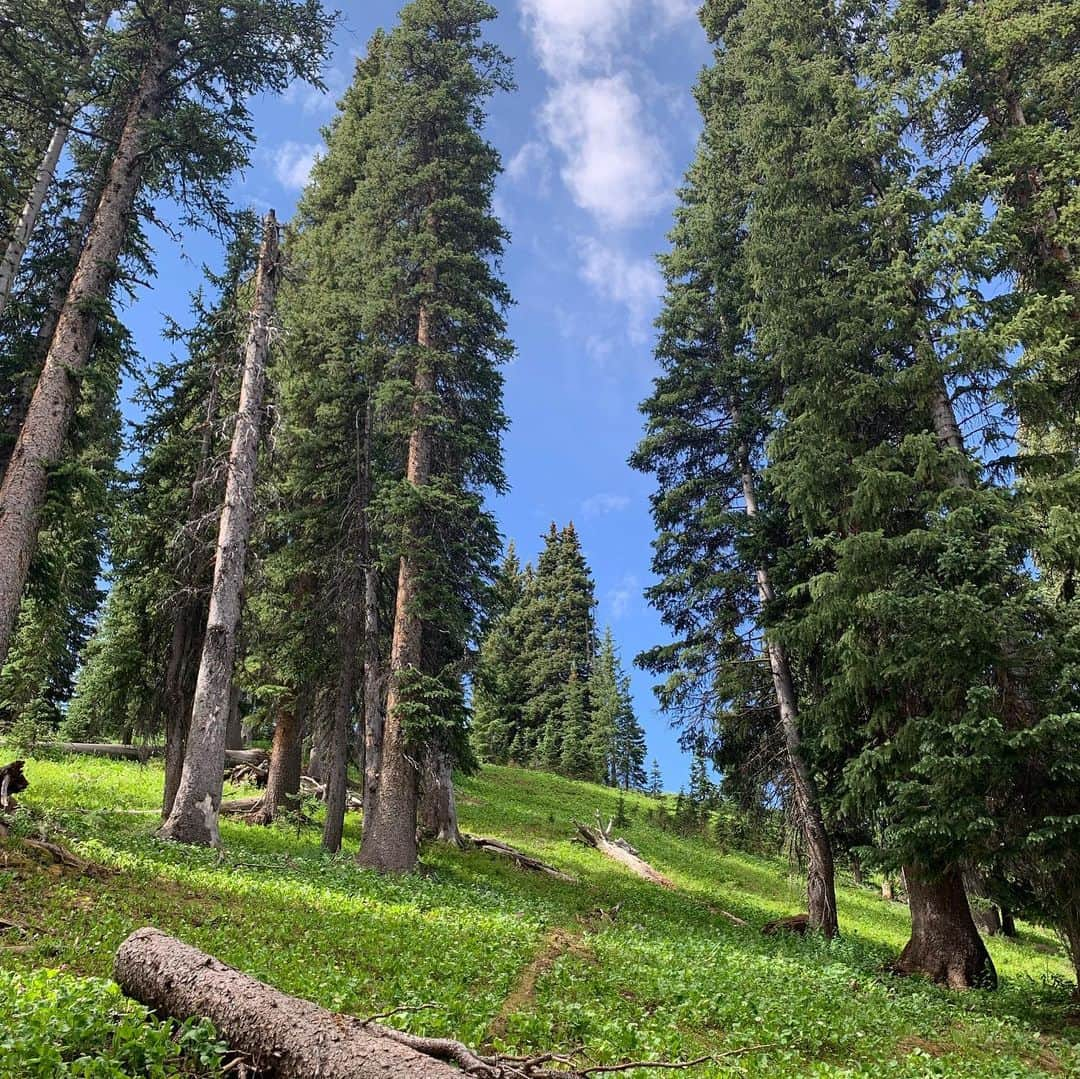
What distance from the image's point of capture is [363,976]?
21.0 ft

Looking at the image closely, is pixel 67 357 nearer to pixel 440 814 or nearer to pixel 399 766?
pixel 399 766

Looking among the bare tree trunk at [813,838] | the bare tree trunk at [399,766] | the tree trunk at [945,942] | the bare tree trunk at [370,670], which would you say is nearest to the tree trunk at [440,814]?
the bare tree trunk at [370,670]

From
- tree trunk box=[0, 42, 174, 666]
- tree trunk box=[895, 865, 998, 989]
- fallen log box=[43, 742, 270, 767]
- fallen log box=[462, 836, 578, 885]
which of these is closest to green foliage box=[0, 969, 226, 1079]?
tree trunk box=[0, 42, 174, 666]

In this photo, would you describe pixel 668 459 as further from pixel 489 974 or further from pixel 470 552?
pixel 489 974

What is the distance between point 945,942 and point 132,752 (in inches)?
1088

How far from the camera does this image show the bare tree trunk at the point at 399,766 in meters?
Answer: 13.9

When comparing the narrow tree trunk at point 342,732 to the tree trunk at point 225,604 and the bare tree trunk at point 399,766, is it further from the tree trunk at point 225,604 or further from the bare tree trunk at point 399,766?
the tree trunk at point 225,604

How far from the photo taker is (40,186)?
44.1 feet

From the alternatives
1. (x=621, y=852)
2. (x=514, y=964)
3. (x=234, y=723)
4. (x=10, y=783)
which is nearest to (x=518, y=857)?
(x=621, y=852)

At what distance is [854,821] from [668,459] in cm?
1003

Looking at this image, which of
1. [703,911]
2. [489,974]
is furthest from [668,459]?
[489,974]

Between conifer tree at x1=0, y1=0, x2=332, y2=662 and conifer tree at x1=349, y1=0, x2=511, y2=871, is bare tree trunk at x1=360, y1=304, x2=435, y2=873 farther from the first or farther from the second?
conifer tree at x1=0, y1=0, x2=332, y2=662

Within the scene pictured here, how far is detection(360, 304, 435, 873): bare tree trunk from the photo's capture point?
1391 centimetres

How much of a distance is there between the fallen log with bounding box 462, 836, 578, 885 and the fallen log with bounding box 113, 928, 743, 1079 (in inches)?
602
